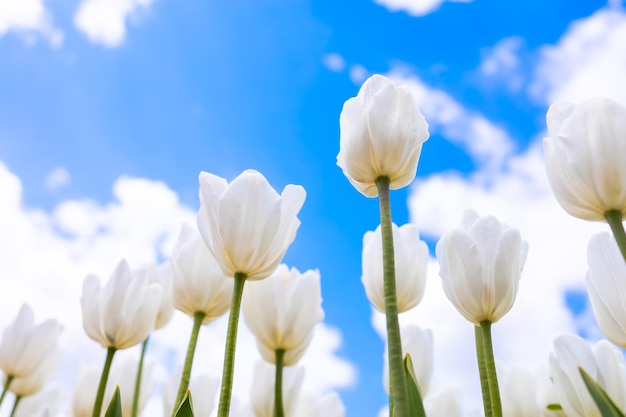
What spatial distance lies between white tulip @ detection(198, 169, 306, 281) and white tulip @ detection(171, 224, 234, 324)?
0.30 m

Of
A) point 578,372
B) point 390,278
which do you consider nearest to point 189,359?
point 390,278

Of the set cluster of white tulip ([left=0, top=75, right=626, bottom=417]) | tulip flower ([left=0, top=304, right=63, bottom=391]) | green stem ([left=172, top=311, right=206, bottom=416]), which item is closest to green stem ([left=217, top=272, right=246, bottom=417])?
cluster of white tulip ([left=0, top=75, right=626, bottom=417])

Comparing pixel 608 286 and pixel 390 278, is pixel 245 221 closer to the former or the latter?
pixel 390 278

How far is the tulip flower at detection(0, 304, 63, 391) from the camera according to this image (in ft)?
6.91

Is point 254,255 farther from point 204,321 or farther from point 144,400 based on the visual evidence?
point 144,400

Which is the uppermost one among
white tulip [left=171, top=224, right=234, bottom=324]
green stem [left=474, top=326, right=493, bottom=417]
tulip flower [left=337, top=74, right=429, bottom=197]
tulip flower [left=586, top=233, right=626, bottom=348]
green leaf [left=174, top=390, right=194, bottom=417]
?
tulip flower [left=337, top=74, right=429, bottom=197]

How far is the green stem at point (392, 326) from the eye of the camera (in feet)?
2.72

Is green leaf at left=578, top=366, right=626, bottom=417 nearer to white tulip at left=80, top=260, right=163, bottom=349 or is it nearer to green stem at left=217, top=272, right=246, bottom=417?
green stem at left=217, top=272, right=246, bottom=417

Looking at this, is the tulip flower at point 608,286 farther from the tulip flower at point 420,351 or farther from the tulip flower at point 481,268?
the tulip flower at point 420,351

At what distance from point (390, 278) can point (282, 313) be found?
25.5 inches

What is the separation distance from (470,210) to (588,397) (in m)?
0.50

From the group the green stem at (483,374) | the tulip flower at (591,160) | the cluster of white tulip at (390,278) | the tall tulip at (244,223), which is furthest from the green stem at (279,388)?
the tulip flower at (591,160)

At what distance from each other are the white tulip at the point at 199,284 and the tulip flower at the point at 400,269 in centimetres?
38

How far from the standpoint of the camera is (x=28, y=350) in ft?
7.04
